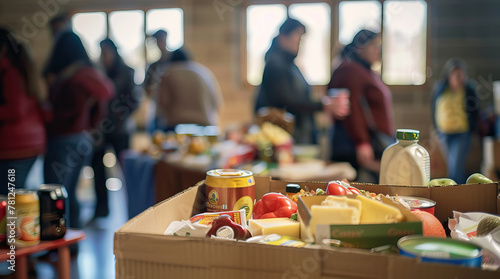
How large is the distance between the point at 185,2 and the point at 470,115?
145 inches

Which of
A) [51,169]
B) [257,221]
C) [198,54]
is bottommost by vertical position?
[51,169]

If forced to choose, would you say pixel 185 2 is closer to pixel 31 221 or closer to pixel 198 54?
pixel 198 54

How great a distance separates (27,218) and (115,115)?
8.43ft

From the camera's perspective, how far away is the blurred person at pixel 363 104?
3.06 m

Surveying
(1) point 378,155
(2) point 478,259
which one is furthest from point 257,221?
(1) point 378,155

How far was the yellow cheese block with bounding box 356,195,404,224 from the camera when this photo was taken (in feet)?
2.33

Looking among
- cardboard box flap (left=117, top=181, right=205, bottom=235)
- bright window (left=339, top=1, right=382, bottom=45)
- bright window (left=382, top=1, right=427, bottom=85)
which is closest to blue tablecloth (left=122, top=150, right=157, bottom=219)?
cardboard box flap (left=117, top=181, right=205, bottom=235)

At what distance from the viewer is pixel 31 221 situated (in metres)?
1.73

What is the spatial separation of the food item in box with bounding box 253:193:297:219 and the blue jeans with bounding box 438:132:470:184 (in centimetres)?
452

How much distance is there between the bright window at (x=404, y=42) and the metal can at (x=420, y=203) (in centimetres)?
504

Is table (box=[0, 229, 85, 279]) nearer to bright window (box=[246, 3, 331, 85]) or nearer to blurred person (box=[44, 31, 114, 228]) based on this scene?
blurred person (box=[44, 31, 114, 228])

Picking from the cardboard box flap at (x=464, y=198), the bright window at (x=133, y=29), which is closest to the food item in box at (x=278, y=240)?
the cardboard box flap at (x=464, y=198)

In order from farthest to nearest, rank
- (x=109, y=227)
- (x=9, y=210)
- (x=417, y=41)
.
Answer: (x=417, y=41) → (x=109, y=227) → (x=9, y=210)

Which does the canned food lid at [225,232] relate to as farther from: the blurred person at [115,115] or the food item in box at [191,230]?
the blurred person at [115,115]
